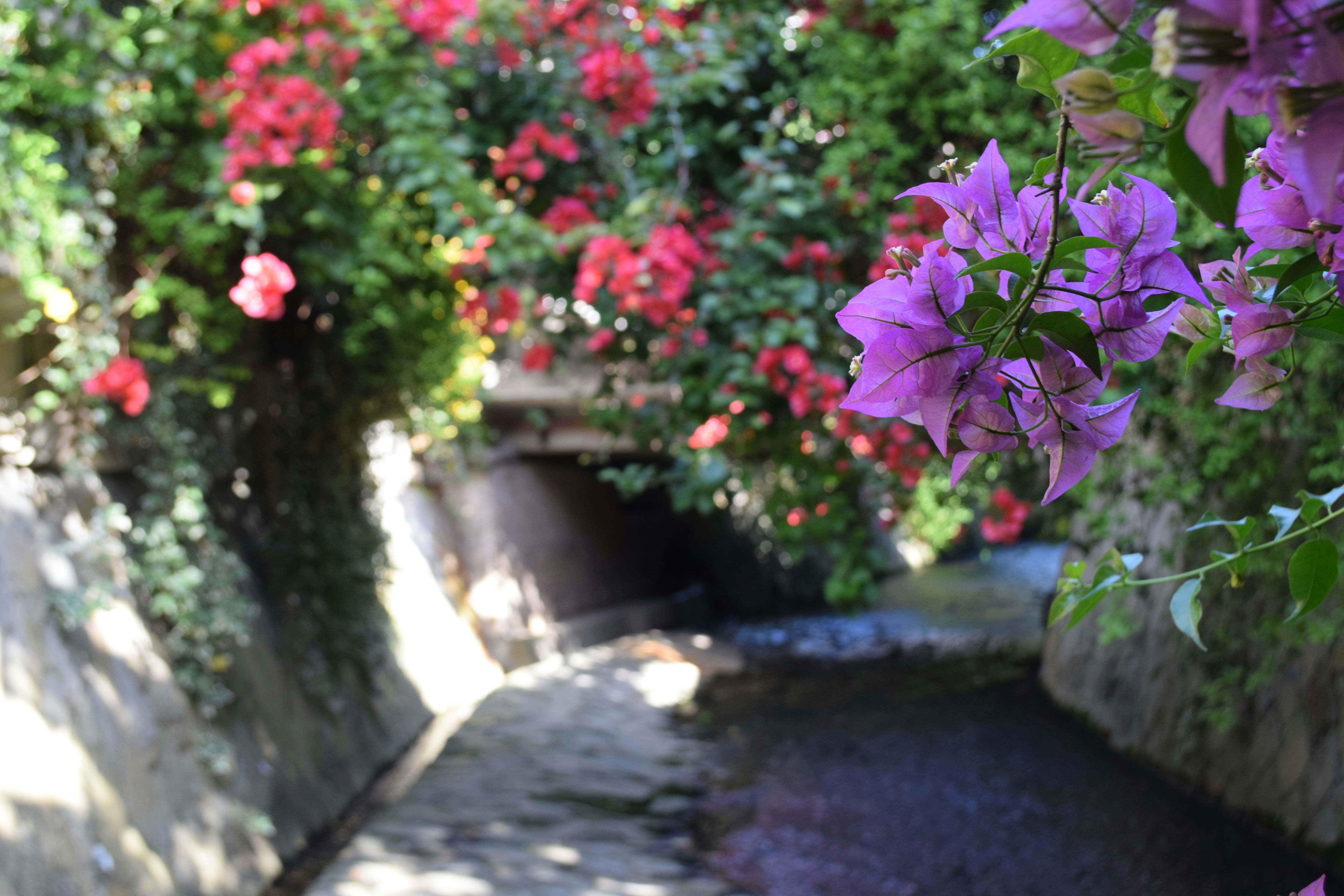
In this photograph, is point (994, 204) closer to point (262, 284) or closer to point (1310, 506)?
point (1310, 506)

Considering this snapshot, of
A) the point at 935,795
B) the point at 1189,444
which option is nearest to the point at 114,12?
the point at 1189,444

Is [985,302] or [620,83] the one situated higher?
[620,83]

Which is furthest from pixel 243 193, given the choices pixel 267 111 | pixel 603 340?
pixel 603 340

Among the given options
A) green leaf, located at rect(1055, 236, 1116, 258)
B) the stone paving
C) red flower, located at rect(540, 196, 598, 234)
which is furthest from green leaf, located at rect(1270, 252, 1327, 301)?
the stone paving

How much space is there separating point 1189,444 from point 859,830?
7.23 ft

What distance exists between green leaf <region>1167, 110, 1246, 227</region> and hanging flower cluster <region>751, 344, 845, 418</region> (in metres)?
2.80

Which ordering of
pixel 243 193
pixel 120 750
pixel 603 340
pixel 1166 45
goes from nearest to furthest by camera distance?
pixel 1166 45, pixel 120 750, pixel 243 193, pixel 603 340

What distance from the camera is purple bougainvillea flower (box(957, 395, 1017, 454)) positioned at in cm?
53

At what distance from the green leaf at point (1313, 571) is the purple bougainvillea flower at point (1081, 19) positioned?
358mm

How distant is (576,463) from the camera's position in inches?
397

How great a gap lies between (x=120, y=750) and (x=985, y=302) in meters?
3.44

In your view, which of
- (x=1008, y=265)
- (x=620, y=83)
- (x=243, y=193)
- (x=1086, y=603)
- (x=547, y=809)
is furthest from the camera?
(x=547, y=809)

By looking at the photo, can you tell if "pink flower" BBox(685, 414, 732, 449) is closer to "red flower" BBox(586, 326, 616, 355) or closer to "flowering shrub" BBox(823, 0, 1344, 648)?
"red flower" BBox(586, 326, 616, 355)

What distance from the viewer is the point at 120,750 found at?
10.5ft
